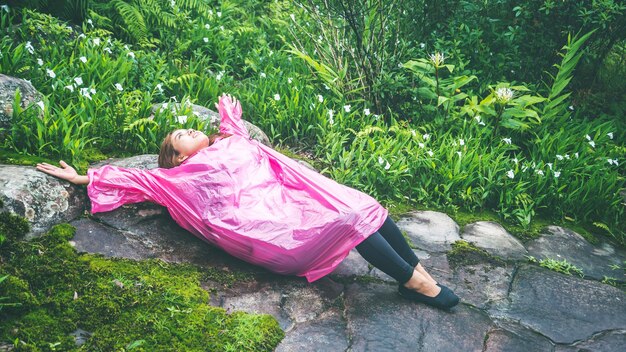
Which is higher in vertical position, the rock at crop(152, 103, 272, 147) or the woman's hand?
the woman's hand

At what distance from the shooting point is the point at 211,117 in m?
4.91

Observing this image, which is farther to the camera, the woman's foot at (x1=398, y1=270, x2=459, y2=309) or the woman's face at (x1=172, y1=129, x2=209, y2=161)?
the woman's face at (x1=172, y1=129, x2=209, y2=161)

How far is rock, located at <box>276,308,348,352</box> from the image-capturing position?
2.96 meters

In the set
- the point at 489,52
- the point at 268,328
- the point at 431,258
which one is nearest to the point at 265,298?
the point at 268,328

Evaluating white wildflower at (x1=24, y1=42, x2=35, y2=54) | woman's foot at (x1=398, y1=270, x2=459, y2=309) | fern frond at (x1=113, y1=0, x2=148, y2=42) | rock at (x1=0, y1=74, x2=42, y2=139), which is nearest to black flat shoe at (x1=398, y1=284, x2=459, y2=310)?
woman's foot at (x1=398, y1=270, x2=459, y2=309)

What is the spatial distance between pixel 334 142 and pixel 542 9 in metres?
2.65

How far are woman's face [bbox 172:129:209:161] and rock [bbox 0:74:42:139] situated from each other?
1.27 metres

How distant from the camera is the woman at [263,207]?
3295mm

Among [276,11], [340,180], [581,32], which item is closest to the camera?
[340,180]

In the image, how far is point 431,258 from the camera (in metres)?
4.03

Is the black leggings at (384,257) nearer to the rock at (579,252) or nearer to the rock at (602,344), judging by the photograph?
the rock at (602,344)

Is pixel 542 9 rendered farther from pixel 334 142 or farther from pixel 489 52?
pixel 334 142

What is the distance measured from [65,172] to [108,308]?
115 centimetres

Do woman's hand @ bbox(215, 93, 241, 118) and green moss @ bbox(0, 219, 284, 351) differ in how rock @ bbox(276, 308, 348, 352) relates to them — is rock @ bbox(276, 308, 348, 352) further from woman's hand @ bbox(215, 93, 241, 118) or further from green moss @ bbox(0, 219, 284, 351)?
woman's hand @ bbox(215, 93, 241, 118)
